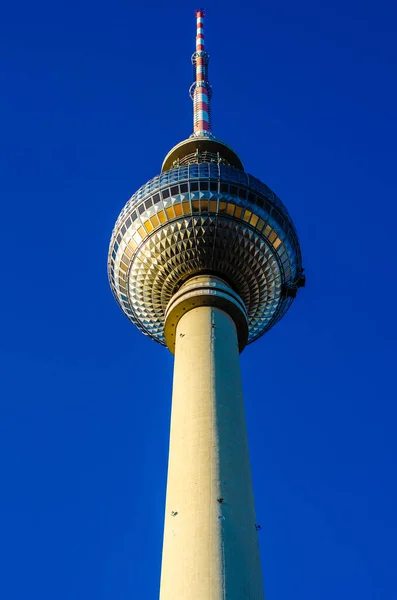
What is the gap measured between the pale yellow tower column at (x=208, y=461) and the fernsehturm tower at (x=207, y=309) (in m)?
0.04

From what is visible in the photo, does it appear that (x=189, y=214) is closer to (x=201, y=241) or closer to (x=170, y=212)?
(x=170, y=212)

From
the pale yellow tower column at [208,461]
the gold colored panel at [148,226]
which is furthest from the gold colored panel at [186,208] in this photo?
the pale yellow tower column at [208,461]

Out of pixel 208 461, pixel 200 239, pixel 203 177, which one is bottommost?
pixel 208 461

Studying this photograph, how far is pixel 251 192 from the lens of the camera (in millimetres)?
36875

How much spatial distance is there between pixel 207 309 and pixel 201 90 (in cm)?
2602

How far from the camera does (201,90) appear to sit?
53.6m

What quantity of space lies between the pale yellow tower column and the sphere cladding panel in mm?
1846

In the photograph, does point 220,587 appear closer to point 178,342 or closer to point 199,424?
point 199,424

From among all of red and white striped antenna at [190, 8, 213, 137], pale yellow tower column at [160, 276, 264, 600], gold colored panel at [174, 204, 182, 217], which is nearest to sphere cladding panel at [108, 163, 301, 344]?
gold colored panel at [174, 204, 182, 217]

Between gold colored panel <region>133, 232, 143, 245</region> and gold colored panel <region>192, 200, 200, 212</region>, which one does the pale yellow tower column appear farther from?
gold colored panel <region>133, 232, 143, 245</region>

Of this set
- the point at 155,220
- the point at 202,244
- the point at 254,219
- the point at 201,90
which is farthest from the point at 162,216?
the point at 201,90

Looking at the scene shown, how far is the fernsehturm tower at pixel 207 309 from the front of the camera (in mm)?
24172

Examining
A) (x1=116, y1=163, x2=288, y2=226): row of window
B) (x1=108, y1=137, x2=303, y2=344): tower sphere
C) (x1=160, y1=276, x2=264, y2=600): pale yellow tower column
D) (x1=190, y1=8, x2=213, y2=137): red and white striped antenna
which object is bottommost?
(x1=160, y1=276, x2=264, y2=600): pale yellow tower column

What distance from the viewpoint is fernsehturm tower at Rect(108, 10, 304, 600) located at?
79.3ft
